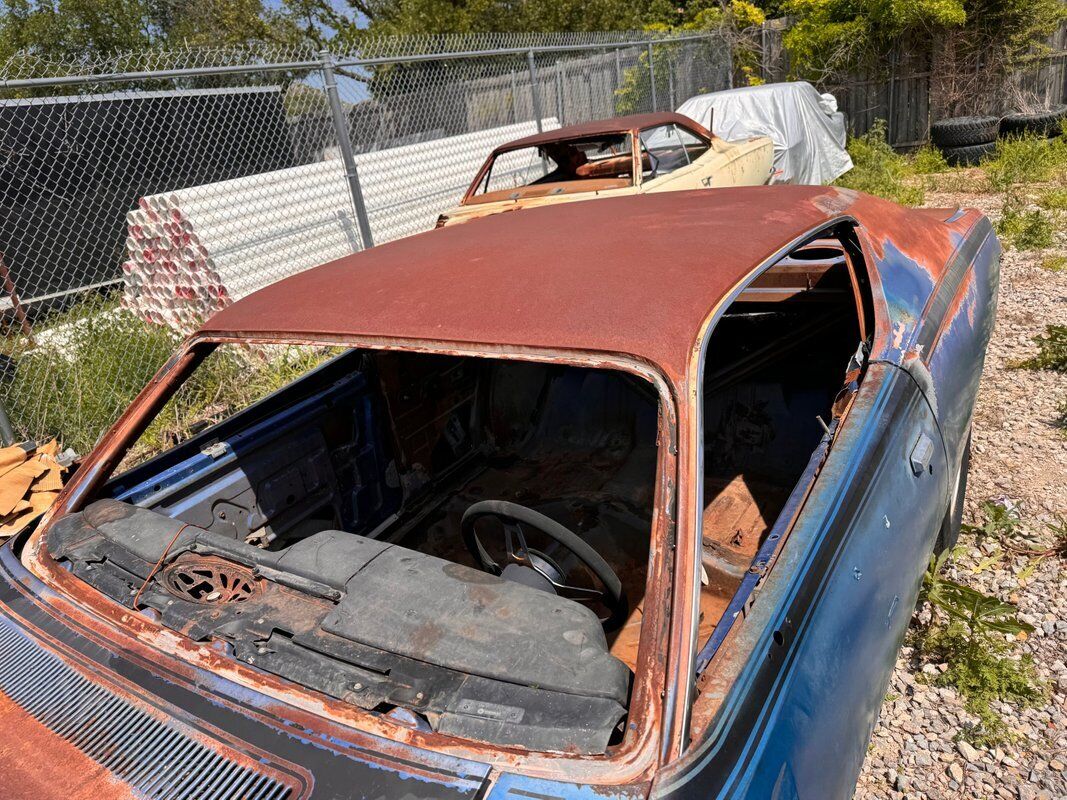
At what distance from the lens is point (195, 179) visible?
31.8 ft

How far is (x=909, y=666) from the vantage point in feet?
8.00

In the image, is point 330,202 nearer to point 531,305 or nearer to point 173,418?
point 173,418

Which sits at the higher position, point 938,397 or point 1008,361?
point 938,397

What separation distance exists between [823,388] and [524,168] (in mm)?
6525

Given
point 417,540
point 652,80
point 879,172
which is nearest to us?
point 417,540

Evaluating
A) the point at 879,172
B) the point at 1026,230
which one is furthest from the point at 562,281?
the point at 879,172

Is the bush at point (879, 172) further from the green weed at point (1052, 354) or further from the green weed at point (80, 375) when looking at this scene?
the green weed at point (80, 375)

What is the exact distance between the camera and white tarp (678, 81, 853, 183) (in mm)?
9555

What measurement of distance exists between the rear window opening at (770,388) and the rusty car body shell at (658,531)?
0.68 meters

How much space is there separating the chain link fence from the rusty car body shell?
3421 mm

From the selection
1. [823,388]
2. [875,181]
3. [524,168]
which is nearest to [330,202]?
[524,168]

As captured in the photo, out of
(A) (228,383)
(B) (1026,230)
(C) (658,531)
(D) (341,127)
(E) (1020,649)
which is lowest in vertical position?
(E) (1020,649)

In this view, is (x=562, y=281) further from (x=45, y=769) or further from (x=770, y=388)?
(x=770, y=388)

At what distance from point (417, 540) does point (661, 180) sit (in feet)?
14.0
